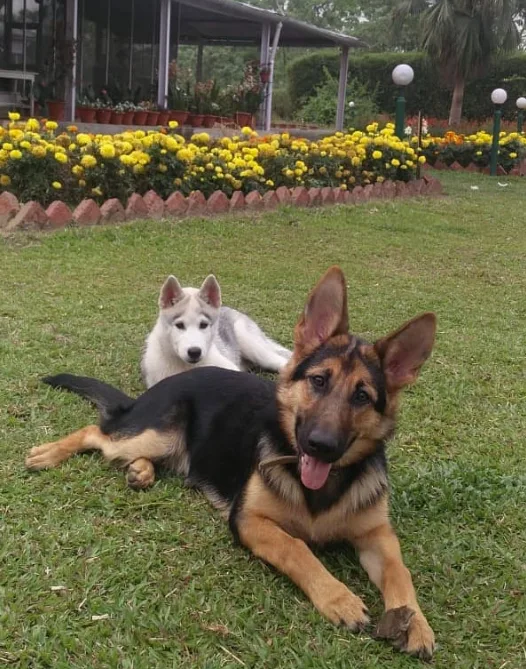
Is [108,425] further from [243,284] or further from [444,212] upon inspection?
[444,212]

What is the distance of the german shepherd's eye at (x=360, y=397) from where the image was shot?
283 cm

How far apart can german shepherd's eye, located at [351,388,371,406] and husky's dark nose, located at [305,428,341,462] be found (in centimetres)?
22

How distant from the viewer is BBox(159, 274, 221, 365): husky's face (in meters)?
4.55

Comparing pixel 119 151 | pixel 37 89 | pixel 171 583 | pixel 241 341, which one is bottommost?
pixel 171 583

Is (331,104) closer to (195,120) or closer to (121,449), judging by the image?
(195,120)

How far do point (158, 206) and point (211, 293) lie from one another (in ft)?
15.1

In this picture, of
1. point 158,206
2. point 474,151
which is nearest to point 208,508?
point 158,206

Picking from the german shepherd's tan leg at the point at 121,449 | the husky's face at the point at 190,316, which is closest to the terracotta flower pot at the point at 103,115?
the husky's face at the point at 190,316

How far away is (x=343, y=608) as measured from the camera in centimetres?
254

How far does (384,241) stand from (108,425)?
21.9ft

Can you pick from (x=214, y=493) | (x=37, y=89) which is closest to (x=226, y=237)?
(x=214, y=493)

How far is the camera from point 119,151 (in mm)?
8977

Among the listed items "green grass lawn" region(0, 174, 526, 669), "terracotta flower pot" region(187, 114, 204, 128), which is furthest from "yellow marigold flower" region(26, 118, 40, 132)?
"terracotta flower pot" region(187, 114, 204, 128)

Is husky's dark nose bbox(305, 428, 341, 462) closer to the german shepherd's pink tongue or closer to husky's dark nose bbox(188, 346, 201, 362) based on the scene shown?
the german shepherd's pink tongue
